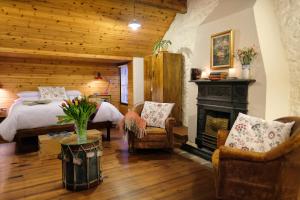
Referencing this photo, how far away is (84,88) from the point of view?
6.27 meters

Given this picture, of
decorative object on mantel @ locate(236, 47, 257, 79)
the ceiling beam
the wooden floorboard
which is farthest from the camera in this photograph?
the ceiling beam

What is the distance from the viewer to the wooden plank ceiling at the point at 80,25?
12.6 ft

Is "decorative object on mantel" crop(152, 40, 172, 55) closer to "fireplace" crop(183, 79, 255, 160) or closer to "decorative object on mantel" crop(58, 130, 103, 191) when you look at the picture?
"fireplace" crop(183, 79, 255, 160)

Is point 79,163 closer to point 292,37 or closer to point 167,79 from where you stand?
point 167,79

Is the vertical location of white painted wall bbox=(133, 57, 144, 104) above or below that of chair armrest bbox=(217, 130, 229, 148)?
above

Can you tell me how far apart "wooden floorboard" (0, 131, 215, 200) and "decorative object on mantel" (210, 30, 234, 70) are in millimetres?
1645

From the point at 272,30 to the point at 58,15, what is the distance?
368 cm

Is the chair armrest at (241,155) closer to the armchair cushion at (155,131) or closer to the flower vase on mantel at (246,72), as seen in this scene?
the flower vase on mantel at (246,72)

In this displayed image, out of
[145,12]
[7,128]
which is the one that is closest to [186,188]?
[7,128]

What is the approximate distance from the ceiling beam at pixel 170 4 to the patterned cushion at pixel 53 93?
3.08 m

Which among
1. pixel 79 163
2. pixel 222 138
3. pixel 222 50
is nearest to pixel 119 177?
pixel 79 163

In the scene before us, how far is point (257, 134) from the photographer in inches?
84.7

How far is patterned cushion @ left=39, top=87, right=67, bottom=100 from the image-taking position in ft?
17.4

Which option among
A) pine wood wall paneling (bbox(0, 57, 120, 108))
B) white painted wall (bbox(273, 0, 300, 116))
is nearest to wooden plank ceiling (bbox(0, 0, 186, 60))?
pine wood wall paneling (bbox(0, 57, 120, 108))
